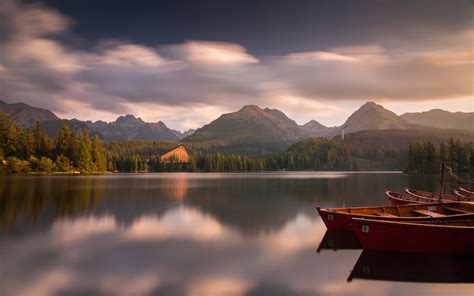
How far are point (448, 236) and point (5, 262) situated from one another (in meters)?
26.9

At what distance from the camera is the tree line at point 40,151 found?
14038cm

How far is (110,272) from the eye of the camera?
762 inches

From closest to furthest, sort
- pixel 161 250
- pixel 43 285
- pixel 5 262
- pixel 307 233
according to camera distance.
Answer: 1. pixel 43 285
2. pixel 5 262
3. pixel 161 250
4. pixel 307 233

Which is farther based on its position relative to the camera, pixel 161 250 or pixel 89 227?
pixel 89 227

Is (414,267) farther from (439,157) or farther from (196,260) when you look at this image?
(439,157)

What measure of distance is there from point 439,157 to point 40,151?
179m

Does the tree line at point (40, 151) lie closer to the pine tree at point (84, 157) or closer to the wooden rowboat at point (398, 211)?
the pine tree at point (84, 157)

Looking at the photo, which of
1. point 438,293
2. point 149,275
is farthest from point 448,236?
point 149,275

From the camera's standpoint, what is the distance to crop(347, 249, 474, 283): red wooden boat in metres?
19.3

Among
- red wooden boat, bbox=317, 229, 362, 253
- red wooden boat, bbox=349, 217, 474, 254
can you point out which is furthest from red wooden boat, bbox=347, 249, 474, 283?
red wooden boat, bbox=317, 229, 362, 253

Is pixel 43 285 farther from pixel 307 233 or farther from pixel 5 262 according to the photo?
pixel 307 233

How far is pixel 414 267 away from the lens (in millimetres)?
20812

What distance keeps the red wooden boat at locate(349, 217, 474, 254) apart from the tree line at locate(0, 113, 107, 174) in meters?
144

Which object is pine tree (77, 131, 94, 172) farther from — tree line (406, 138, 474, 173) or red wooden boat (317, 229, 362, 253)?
tree line (406, 138, 474, 173)
